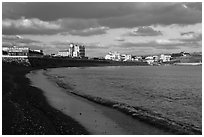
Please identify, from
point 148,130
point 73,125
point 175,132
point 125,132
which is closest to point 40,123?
point 73,125

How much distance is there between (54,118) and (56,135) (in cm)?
428

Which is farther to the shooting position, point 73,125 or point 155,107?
point 155,107

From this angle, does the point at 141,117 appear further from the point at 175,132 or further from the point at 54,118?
the point at 54,118

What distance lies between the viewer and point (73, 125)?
16344mm

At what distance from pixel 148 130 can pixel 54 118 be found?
5667mm

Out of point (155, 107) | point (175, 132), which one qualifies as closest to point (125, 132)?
point (175, 132)

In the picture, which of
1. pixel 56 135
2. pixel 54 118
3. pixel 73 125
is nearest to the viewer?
pixel 56 135

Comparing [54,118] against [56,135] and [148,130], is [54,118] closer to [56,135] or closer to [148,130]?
[56,135]

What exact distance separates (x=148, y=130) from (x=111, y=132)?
2.19 m

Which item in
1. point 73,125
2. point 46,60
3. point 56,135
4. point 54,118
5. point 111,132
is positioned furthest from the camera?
point 46,60

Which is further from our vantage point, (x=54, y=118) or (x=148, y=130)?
(x=54, y=118)

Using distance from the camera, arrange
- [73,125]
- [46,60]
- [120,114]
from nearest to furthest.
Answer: [73,125] < [120,114] < [46,60]

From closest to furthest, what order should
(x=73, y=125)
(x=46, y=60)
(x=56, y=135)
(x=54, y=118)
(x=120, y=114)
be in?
1. (x=56, y=135)
2. (x=73, y=125)
3. (x=54, y=118)
4. (x=120, y=114)
5. (x=46, y=60)

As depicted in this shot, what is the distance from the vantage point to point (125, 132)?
610 inches
